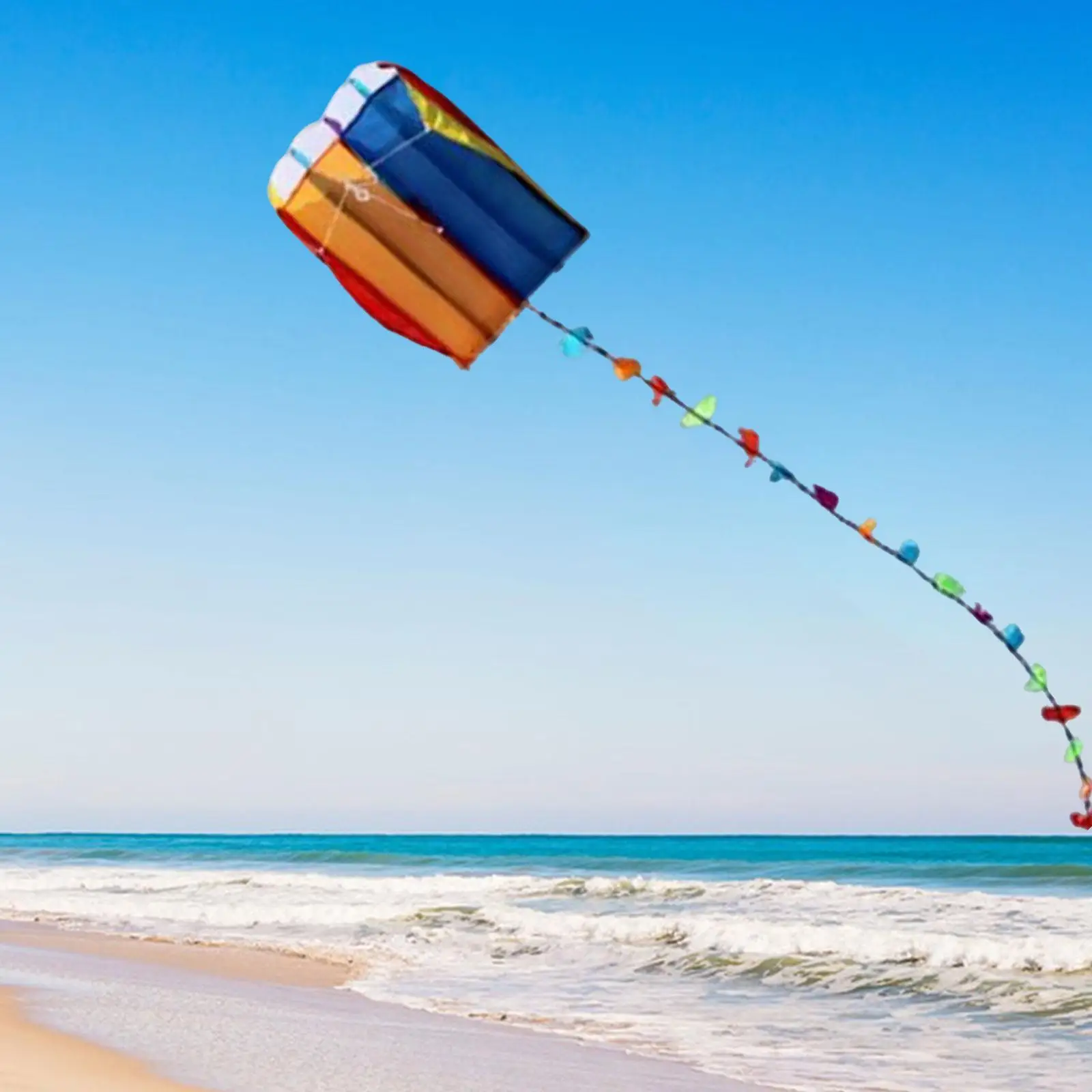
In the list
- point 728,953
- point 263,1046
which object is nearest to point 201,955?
point 728,953

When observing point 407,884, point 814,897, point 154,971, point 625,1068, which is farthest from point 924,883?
point 625,1068

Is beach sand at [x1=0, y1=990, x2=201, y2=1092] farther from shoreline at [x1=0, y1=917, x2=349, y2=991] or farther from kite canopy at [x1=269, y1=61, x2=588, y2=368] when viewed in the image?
shoreline at [x1=0, y1=917, x2=349, y2=991]

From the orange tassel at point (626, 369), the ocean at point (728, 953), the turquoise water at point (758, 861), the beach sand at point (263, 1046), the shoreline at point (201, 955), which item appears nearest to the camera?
the orange tassel at point (626, 369)

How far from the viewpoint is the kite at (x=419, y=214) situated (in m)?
6.63

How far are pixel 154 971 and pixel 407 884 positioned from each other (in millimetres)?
15876

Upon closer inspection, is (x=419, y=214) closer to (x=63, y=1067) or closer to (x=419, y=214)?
(x=419, y=214)

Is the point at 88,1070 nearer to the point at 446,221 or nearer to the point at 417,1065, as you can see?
the point at 417,1065

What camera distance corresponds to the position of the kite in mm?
6633

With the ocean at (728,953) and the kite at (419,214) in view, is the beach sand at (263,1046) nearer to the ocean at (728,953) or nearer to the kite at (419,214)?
the ocean at (728,953)

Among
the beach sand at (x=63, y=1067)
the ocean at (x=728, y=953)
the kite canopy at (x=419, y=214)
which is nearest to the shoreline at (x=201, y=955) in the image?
the ocean at (x=728, y=953)

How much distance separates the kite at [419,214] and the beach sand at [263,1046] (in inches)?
159

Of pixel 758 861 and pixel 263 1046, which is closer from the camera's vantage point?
pixel 263 1046

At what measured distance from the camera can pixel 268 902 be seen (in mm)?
24594

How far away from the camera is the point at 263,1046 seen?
890 cm
